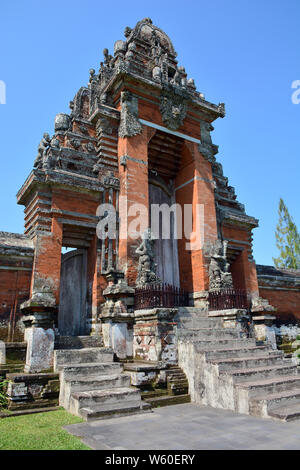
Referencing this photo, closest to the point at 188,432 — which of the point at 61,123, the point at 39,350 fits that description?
the point at 39,350

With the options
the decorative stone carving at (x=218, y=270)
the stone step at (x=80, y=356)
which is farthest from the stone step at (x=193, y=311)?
the stone step at (x=80, y=356)

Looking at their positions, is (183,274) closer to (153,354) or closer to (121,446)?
(153,354)

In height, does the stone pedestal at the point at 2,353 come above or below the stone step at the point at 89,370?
above

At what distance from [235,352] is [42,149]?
27.8 ft

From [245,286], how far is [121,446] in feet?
33.1

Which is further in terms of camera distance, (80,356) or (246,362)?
(80,356)

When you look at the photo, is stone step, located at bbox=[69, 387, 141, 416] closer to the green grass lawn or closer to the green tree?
the green grass lawn

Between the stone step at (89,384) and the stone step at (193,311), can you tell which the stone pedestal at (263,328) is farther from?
the stone step at (89,384)

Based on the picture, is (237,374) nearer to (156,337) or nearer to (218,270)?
(156,337)

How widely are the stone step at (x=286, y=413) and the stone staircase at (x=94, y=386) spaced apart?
2.24 metres

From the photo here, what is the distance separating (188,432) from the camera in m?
5.09

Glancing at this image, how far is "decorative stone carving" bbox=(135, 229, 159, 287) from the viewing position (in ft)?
31.7

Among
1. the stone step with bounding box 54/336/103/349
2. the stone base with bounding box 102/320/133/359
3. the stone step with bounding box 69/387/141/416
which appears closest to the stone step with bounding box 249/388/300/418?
the stone step with bounding box 69/387/141/416

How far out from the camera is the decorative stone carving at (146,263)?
9664mm
